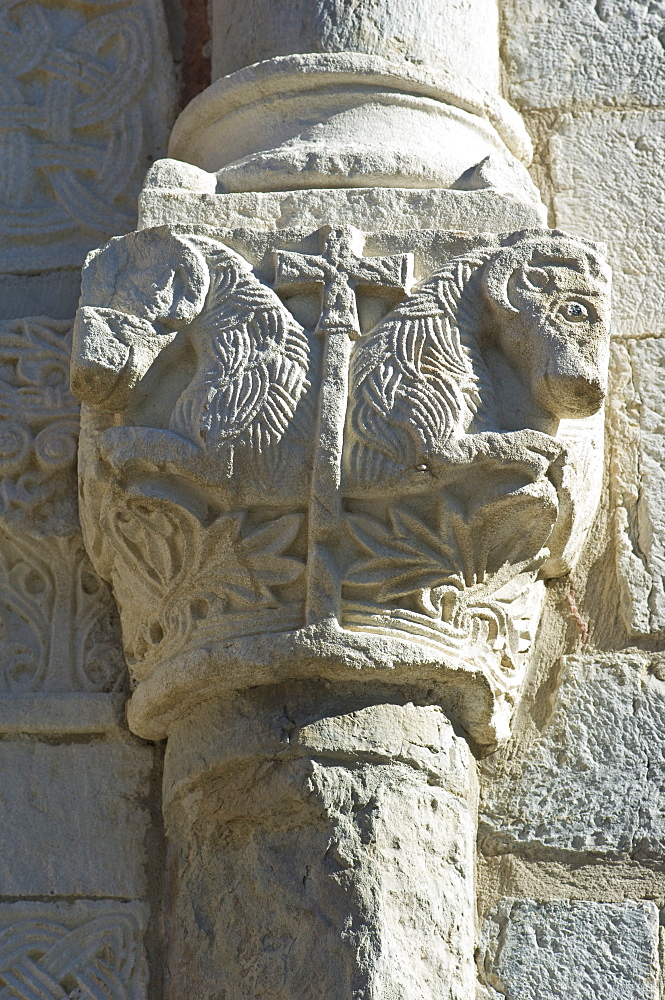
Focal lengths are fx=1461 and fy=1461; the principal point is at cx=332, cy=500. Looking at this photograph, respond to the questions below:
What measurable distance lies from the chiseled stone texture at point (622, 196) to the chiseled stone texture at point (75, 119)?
0.81 m

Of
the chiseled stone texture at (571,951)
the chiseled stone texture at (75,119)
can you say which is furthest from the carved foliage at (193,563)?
the chiseled stone texture at (75,119)

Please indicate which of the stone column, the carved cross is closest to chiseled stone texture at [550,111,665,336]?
the stone column

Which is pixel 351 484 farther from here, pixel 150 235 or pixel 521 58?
pixel 521 58

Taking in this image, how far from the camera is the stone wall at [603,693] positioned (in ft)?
7.47

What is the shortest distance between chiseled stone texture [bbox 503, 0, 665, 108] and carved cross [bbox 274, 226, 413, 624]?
31.2 inches

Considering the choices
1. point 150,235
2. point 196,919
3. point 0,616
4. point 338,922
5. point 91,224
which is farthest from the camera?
point 91,224

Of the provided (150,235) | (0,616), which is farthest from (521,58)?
(0,616)

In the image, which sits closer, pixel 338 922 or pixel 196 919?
pixel 338 922

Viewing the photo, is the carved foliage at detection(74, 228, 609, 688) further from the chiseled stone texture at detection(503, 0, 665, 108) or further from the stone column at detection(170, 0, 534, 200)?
the chiseled stone texture at detection(503, 0, 665, 108)

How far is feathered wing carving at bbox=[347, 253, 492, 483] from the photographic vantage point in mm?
2125

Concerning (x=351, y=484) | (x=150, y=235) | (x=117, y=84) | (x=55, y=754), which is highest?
(x=117, y=84)

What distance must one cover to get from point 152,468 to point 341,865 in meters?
0.64

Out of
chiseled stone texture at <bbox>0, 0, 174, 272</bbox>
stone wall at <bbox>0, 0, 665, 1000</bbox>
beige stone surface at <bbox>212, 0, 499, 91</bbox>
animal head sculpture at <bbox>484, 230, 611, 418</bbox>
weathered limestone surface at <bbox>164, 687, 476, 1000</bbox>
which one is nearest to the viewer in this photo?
weathered limestone surface at <bbox>164, 687, 476, 1000</bbox>

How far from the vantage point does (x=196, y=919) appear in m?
2.20
